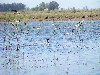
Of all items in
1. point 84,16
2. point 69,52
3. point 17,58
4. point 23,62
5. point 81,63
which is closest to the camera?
point 81,63

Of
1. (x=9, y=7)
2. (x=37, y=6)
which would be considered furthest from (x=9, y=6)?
(x=37, y=6)

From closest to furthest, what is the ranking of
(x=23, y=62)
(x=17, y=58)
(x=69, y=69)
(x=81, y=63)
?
1. (x=69, y=69)
2. (x=81, y=63)
3. (x=23, y=62)
4. (x=17, y=58)

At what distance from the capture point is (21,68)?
15.1 m

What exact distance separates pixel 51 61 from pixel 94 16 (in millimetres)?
50199

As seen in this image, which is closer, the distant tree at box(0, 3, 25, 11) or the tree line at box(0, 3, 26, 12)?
the tree line at box(0, 3, 26, 12)

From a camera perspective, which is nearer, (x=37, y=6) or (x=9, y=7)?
(x=9, y=7)

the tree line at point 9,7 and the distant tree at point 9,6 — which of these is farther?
the distant tree at point 9,6

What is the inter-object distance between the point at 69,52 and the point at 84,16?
46791mm

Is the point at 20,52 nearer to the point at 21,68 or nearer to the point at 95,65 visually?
the point at 21,68

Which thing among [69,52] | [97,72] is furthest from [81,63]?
[69,52]

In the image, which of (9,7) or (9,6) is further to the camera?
(9,6)

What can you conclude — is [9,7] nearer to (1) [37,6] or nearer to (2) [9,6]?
(2) [9,6]

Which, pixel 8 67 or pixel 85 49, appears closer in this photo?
pixel 8 67

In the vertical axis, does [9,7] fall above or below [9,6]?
below
